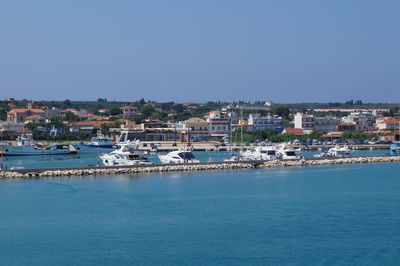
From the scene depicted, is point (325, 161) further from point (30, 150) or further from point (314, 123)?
point (314, 123)

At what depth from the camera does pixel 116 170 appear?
29938 mm

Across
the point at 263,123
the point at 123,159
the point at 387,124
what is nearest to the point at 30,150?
the point at 123,159

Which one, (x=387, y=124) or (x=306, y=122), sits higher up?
(x=306, y=122)

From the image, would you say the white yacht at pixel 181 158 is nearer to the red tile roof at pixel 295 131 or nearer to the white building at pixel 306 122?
the red tile roof at pixel 295 131

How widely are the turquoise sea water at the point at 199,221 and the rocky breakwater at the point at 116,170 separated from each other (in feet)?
3.48

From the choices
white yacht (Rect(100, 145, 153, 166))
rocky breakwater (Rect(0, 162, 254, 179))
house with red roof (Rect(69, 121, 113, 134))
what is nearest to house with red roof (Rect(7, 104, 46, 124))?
house with red roof (Rect(69, 121, 113, 134))

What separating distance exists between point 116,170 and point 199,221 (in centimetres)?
1141

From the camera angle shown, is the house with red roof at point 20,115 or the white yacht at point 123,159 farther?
the house with red roof at point 20,115

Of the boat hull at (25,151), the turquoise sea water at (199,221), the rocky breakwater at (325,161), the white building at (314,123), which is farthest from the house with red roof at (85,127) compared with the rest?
the turquoise sea water at (199,221)

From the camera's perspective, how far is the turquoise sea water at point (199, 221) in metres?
15.5

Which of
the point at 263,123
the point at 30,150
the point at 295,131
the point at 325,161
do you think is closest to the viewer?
the point at 325,161

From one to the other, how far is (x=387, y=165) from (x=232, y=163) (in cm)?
809

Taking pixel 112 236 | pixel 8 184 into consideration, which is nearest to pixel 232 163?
pixel 8 184

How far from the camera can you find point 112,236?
17281mm
